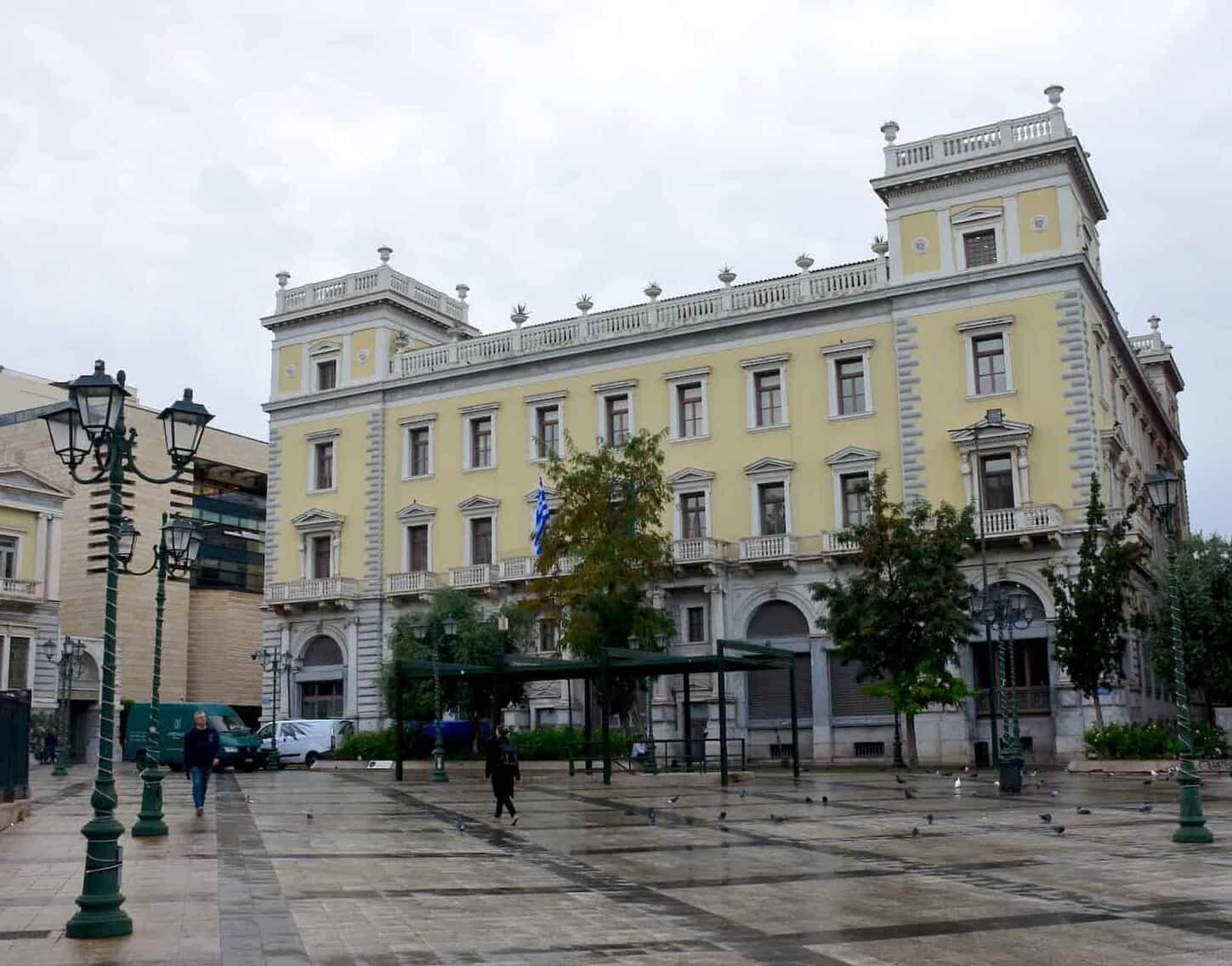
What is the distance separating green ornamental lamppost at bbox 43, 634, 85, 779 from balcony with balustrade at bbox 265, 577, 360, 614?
8.03 m

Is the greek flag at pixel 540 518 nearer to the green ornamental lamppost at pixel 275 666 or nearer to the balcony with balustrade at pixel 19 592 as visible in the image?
the green ornamental lamppost at pixel 275 666

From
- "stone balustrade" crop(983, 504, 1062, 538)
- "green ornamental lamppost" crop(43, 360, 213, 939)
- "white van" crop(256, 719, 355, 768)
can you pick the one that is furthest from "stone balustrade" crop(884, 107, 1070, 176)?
"green ornamental lamppost" crop(43, 360, 213, 939)

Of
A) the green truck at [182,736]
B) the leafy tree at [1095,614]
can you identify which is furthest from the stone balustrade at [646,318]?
the green truck at [182,736]

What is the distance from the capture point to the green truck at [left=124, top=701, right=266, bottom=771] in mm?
42344

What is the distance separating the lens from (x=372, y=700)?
2112 inches

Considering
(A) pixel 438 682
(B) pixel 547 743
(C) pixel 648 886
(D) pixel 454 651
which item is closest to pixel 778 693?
(B) pixel 547 743

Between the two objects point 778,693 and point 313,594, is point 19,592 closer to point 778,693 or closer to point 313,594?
point 313,594

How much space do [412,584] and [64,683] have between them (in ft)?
47.6

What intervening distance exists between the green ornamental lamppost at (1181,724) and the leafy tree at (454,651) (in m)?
29.4

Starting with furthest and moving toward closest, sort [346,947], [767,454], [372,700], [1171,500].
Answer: [372,700], [767,454], [1171,500], [346,947]

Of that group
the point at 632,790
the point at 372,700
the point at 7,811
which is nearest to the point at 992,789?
the point at 632,790

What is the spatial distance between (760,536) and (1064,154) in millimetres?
15794

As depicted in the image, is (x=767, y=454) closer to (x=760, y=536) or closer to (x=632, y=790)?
(x=760, y=536)

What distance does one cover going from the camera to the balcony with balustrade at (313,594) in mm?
54812
